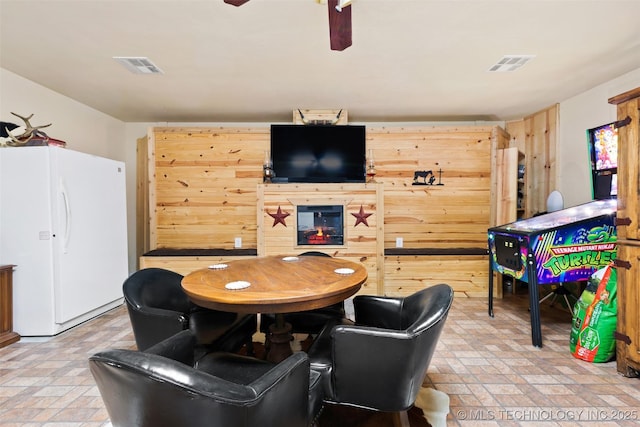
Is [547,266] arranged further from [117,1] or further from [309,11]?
[117,1]

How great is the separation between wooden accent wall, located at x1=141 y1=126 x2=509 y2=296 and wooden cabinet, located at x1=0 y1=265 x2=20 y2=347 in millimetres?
1877

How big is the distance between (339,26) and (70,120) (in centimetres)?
412

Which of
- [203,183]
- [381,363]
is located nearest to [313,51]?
[381,363]

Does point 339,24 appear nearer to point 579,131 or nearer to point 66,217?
point 66,217

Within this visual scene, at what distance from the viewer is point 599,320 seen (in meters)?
2.46

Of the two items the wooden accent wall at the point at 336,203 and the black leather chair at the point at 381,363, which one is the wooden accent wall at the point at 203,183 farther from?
the black leather chair at the point at 381,363

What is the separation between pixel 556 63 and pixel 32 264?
5.56 meters

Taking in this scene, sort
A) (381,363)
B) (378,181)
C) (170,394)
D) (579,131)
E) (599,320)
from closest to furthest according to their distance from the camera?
(170,394) → (381,363) → (599,320) → (579,131) → (378,181)

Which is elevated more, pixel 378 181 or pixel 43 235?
pixel 378 181

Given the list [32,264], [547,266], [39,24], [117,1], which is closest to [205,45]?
[117,1]

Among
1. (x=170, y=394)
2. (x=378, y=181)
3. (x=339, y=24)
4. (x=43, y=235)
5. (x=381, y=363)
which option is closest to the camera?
(x=170, y=394)

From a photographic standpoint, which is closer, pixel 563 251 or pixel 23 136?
pixel 563 251

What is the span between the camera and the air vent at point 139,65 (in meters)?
3.00

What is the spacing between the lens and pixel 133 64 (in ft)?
10.2
